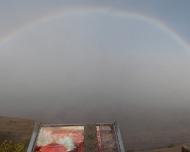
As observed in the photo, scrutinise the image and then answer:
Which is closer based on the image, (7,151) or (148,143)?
(7,151)

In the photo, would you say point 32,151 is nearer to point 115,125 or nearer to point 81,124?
point 81,124

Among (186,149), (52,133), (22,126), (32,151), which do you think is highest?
(22,126)

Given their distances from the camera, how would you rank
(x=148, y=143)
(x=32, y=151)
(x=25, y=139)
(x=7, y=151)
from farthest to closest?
(x=148, y=143)
(x=25, y=139)
(x=7, y=151)
(x=32, y=151)

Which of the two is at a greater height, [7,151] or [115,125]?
[7,151]

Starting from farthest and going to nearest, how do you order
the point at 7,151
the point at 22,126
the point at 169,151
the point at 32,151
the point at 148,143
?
1. the point at 148,143
2. the point at 169,151
3. the point at 22,126
4. the point at 7,151
5. the point at 32,151

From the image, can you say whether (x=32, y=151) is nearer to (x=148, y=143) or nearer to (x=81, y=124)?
(x=81, y=124)

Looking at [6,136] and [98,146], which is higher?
[6,136]

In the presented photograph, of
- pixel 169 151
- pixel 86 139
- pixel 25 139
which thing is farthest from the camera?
pixel 169 151

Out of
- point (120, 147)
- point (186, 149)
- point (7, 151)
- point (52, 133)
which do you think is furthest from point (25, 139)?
point (120, 147)

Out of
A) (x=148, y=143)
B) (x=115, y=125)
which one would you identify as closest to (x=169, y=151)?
(x=148, y=143)
